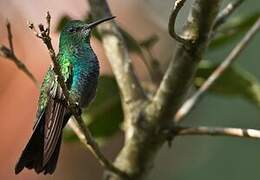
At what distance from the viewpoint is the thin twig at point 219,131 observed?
234cm

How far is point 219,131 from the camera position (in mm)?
2514

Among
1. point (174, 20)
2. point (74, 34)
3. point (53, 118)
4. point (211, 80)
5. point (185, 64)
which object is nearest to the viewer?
point (174, 20)

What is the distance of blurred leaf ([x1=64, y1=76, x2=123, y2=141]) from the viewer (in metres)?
3.22

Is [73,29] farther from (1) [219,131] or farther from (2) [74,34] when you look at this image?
(1) [219,131]

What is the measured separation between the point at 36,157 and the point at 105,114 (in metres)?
0.65

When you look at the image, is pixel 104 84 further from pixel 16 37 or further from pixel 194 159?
pixel 194 159

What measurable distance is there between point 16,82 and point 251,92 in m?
2.44

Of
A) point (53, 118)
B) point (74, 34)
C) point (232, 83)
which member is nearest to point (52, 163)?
point (53, 118)

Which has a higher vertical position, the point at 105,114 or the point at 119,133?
the point at 105,114

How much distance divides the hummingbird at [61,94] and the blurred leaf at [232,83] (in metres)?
0.45

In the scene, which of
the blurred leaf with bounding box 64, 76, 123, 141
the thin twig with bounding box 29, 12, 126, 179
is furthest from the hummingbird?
the blurred leaf with bounding box 64, 76, 123, 141

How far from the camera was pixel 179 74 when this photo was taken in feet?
8.29

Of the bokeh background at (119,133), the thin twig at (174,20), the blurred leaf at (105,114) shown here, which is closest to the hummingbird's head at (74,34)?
the blurred leaf at (105,114)

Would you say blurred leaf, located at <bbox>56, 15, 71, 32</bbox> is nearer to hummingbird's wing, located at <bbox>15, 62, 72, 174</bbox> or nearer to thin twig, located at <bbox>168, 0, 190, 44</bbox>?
hummingbird's wing, located at <bbox>15, 62, 72, 174</bbox>
